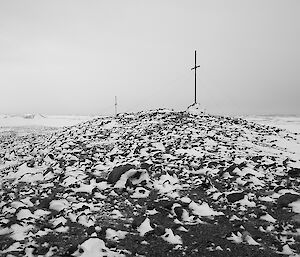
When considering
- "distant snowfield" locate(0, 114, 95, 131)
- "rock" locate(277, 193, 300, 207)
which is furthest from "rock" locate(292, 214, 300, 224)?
"distant snowfield" locate(0, 114, 95, 131)

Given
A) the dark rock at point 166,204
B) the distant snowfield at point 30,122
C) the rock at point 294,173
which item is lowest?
the distant snowfield at point 30,122

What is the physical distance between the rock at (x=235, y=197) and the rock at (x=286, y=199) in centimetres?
99

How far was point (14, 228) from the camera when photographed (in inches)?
234

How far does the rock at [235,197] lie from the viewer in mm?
7285

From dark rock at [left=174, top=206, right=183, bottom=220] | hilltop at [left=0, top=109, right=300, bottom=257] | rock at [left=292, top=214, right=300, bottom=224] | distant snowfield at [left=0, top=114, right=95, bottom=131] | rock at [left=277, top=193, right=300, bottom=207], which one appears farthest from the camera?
distant snowfield at [left=0, top=114, right=95, bottom=131]

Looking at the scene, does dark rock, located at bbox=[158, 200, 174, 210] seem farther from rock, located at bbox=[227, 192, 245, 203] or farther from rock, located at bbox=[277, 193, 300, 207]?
rock, located at bbox=[277, 193, 300, 207]

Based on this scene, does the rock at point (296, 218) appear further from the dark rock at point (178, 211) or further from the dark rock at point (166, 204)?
the dark rock at point (166, 204)

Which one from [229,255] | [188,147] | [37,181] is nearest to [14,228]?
[37,181]

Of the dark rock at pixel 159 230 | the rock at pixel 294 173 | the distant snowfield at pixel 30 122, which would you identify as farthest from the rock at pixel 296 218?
the distant snowfield at pixel 30 122

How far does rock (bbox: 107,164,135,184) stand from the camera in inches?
351

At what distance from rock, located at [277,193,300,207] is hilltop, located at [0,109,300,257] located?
3cm

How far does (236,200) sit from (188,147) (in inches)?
198

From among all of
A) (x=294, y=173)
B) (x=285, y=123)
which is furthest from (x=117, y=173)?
(x=285, y=123)

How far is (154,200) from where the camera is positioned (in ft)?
24.7
